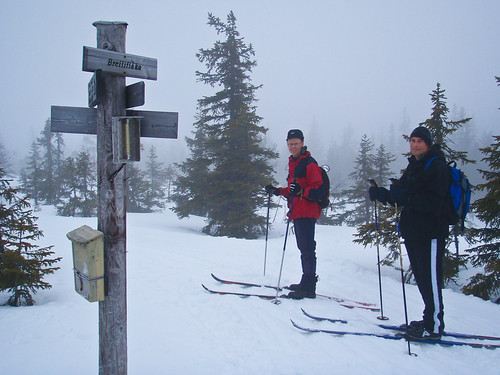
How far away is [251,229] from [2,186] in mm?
12241

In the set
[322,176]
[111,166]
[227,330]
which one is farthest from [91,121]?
[322,176]

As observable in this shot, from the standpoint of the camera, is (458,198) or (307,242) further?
(307,242)

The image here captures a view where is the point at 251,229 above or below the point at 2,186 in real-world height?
below

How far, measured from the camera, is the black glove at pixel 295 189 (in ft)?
17.2

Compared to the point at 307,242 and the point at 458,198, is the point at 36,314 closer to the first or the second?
the point at 307,242

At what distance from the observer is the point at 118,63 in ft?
8.61

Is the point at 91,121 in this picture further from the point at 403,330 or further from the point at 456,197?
the point at 403,330

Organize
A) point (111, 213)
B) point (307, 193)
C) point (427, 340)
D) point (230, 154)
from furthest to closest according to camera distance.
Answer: point (230, 154), point (307, 193), point (427, 340), point (111, 213)

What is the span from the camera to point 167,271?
6855 millimetres

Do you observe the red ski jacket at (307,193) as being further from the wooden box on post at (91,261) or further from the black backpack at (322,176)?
the wooden box on post at (91,261)

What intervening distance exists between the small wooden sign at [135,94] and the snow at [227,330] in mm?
2857

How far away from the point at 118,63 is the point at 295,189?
11.6 ft

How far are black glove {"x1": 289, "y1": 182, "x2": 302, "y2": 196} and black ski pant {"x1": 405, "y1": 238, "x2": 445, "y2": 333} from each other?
6.61 ft

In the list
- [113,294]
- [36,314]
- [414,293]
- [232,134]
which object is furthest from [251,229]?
[113,294]
